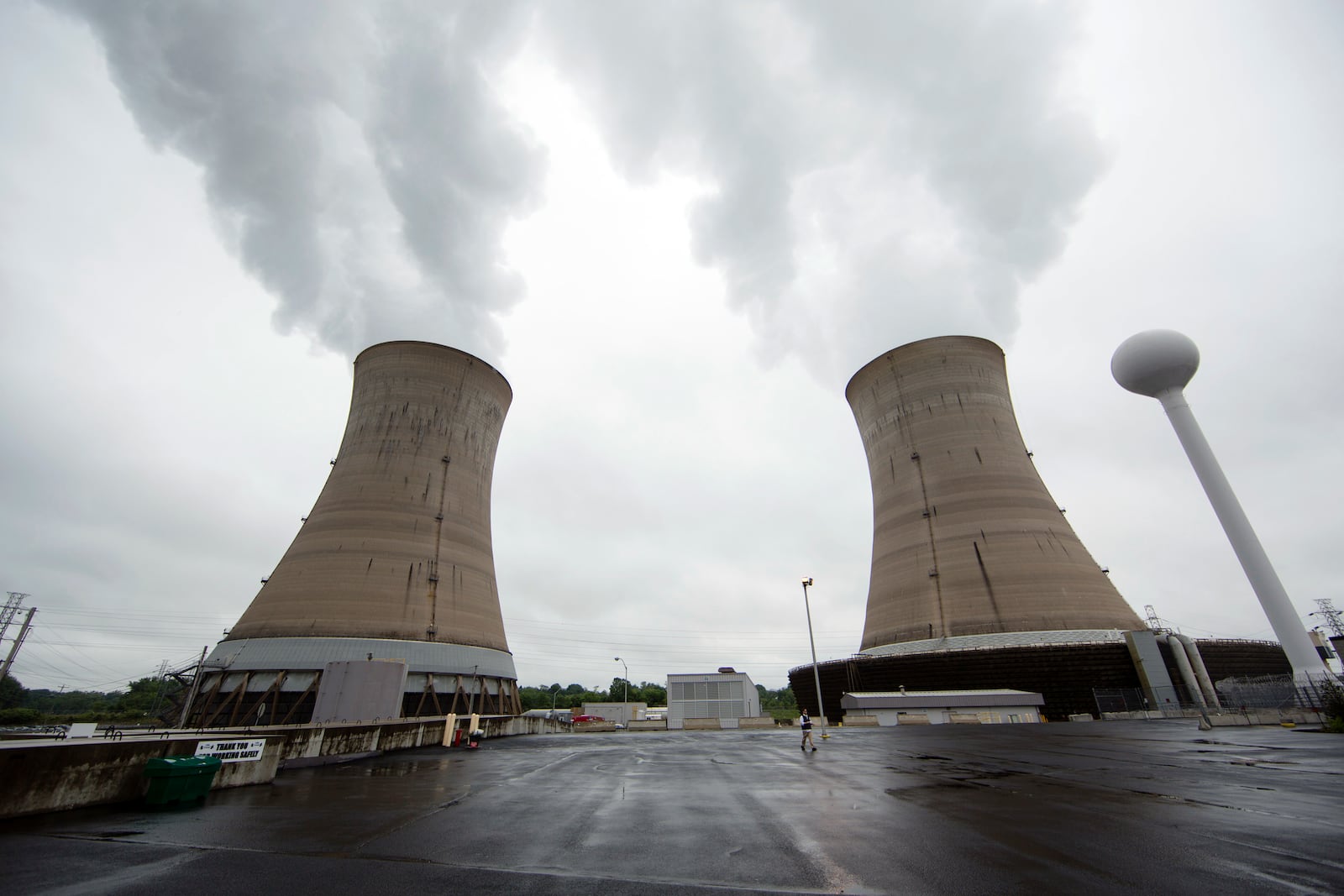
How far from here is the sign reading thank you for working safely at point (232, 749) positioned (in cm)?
945

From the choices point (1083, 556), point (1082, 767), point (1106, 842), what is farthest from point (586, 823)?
point (1083, 556)

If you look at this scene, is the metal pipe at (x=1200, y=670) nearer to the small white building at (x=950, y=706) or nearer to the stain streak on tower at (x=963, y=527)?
the stain streak on tower at (x=963, y=527)

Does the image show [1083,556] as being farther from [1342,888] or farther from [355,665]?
[355,665]

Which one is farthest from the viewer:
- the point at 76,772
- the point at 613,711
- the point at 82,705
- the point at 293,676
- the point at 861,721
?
the point at 82,705

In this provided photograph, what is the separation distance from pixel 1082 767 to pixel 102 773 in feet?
52.0

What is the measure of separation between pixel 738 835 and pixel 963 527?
29753 millimetres

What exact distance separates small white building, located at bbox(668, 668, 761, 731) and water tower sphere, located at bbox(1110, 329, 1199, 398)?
32608 mm

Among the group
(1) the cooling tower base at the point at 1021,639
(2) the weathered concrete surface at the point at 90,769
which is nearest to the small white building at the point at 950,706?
(1) the cooling tower base at the point at 1021,639

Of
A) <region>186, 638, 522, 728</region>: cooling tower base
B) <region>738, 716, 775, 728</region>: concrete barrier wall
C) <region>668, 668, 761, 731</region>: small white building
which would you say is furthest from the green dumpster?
<region>668, 668, 761, 731</region>: small white building

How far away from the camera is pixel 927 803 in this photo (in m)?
7.23

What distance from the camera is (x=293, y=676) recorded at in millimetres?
24812

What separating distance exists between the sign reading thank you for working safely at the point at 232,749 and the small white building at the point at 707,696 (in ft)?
114

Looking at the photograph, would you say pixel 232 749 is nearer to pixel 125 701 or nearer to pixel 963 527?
pixel 963 527

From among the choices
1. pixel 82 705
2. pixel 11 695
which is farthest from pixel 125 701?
pixel 82 705
